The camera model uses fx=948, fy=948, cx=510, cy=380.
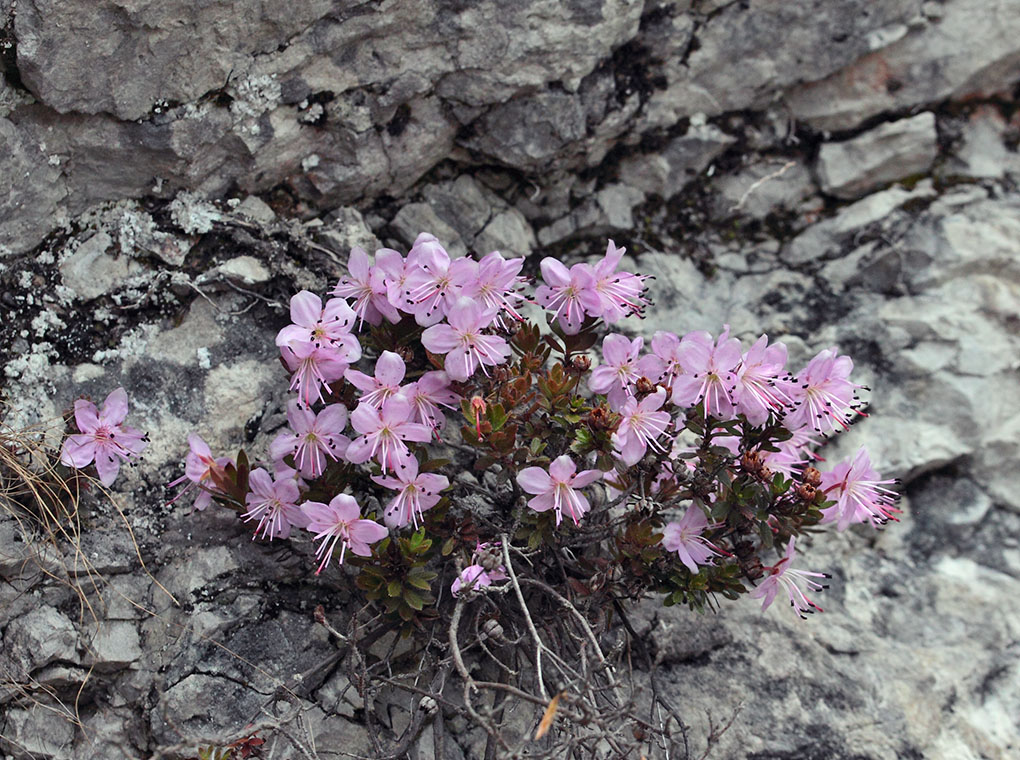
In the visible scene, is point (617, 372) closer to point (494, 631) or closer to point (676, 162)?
point (494, 631)

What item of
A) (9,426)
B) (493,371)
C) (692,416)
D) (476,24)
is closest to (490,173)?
(476,24)

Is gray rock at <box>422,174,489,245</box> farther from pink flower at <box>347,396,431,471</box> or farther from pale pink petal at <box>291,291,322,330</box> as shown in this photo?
pink flower at <box>347,396,431,471</box>

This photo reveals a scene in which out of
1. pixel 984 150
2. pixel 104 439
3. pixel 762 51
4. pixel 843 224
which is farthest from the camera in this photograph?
pixel 984 150

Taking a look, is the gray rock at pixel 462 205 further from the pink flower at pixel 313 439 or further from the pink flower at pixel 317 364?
the pink flower at pixel 313 439

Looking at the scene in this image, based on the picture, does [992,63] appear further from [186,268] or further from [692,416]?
[186,268]

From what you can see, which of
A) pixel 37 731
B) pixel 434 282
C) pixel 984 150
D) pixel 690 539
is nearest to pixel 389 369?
pixel 434 282

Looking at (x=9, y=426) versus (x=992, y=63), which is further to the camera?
(x=992, y=63)
